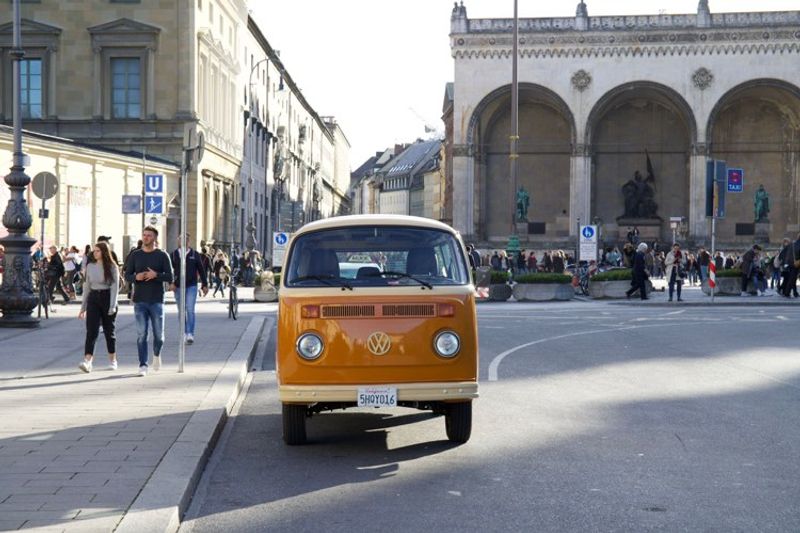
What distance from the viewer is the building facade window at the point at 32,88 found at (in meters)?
48.7

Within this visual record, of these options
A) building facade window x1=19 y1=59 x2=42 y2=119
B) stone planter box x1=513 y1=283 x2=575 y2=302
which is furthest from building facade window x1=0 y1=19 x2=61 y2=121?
stone planter box x1=513 y1=283 x2=575 y2=302

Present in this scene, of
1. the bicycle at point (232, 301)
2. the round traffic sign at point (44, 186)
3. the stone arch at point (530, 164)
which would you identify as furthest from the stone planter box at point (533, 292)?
the stone arch at point (530, 164)

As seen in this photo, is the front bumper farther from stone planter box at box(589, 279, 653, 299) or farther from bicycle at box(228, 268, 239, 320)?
stone planter box at box(589, 279, 653, 299)

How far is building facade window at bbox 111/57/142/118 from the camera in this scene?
160 feet

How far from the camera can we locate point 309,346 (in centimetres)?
944

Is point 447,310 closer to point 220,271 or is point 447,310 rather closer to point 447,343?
point 447,343

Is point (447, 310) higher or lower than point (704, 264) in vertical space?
higher

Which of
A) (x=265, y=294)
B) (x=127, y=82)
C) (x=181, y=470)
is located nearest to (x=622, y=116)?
(x=127, y=82)

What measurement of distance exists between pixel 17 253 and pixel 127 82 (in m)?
28.6

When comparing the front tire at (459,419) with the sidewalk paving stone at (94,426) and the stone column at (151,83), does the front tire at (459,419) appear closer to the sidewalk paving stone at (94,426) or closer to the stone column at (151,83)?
the sidewalk paving stone at (94,426)

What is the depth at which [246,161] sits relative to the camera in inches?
2598

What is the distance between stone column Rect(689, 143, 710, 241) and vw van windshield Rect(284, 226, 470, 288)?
58.1 m

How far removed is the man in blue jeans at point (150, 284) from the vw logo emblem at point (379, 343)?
5.77 metres

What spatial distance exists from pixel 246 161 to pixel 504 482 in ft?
194
